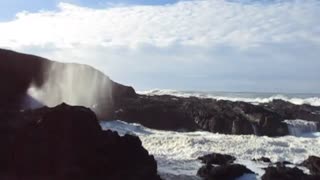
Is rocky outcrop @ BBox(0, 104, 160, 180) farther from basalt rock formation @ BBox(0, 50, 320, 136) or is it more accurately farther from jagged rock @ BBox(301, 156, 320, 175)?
basalt rock formation @ BBox(0, 50, 320, 136)

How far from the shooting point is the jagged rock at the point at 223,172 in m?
16.8

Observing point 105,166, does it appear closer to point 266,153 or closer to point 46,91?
point 266,153

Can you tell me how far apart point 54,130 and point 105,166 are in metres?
1.38

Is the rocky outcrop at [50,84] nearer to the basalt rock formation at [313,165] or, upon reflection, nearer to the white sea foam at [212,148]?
the white sea foam at [212,148]

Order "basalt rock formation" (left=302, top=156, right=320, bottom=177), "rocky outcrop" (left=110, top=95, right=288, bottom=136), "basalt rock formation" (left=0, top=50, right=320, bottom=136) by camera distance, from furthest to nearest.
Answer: "rocky outcrop" (left=110, top=95, right=288, bottom=136), "basalt rock formation" (left=0, top=50, right=320, bottom=136), "basalt rock formation" (left=302, top=156, right=320, bottom=177)

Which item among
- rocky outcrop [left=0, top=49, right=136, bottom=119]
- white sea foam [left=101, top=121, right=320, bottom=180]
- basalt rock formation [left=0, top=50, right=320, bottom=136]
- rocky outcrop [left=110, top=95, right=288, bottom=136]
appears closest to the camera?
white sea foam [left=101, top=121, right=320, bottom=180]

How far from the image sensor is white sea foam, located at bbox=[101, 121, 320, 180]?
61.7 ft

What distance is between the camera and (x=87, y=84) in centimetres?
3322

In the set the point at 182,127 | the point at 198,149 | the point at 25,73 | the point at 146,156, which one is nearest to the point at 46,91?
the point at 25,73

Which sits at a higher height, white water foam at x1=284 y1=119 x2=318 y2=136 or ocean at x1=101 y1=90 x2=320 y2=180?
white water foam at x1=284 y1=119 x2=318 y2=136

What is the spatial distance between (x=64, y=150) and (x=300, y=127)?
21271 mm

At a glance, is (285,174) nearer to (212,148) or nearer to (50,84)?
(212,148)

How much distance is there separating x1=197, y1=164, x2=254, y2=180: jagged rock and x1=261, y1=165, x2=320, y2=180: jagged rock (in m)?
0.67

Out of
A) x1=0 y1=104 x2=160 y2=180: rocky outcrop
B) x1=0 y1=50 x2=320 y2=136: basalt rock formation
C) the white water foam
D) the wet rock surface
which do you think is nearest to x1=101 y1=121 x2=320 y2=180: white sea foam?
the wet rock surface
